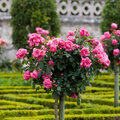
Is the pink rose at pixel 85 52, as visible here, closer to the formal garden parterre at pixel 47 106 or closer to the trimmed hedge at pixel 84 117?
the formal garden parterre at pixel 47 106

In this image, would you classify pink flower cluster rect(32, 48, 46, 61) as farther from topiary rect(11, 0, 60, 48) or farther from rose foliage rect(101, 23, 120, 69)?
topiary rect(11, 0, 60, 48)

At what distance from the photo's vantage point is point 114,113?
19.1 feet

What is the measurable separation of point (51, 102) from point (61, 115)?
2.00 metres

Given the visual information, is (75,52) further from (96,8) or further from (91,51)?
(96,8)

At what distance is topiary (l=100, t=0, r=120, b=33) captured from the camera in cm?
930

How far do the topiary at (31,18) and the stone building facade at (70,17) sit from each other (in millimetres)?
2992

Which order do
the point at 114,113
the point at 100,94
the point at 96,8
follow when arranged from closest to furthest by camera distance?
the point at 114,113
the point at 100,94
the point at 96,8

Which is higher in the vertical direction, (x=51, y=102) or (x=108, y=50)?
(x=108, y=50)

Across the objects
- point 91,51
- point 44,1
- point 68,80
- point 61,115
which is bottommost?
point 61,115

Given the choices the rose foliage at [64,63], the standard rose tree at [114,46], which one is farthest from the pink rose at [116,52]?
the rose foliage at [64,63]

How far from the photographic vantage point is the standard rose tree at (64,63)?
4012mm

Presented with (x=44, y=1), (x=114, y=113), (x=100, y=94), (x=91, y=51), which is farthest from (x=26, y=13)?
(x=91, y=51)

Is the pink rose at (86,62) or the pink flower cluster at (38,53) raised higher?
the pink flower cluster at (38,53)

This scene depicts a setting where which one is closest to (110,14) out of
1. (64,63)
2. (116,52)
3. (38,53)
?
(116,52)
